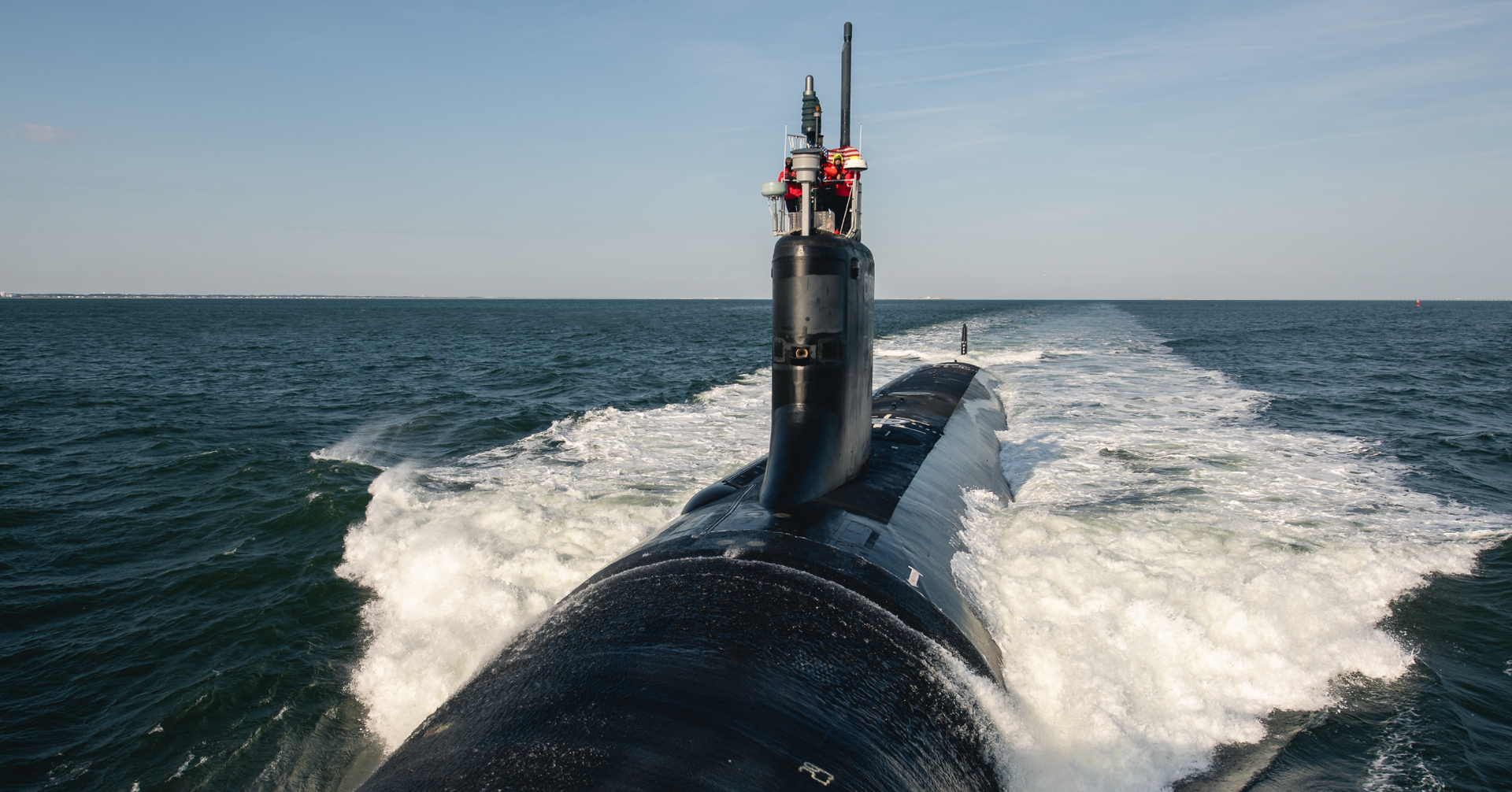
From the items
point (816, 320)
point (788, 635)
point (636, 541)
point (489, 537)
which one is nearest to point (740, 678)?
point (788, 635)

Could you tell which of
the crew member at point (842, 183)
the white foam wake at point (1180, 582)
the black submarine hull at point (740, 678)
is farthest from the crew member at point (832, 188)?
the white foam wake at point (1180, 582)

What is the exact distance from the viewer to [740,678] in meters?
4.71

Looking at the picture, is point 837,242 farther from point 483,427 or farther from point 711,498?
point 483,427

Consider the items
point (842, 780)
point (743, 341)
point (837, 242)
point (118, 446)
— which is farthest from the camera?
point (743, 341)

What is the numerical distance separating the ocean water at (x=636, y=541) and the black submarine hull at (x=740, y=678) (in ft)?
2.86

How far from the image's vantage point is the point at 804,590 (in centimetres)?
587

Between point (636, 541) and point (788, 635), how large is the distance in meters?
6.01

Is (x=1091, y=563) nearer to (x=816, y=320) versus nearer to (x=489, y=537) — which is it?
(x=816, y=320)

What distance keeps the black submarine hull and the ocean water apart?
0.87m

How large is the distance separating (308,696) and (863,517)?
596cm

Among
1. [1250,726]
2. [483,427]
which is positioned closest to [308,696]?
[1250,726]

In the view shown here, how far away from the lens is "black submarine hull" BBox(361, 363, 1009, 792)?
4082 mm

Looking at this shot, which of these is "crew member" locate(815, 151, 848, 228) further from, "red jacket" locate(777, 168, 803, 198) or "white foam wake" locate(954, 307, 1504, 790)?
"white foam wake" locate(954, 307, 1504, 790)

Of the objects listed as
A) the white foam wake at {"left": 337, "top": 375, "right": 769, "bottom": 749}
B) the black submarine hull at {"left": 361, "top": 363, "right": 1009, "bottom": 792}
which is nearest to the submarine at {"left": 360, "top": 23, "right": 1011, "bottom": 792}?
the black submarine hull at {"left": 361, "top": 363, "right": 1009, "bottom": 792}
